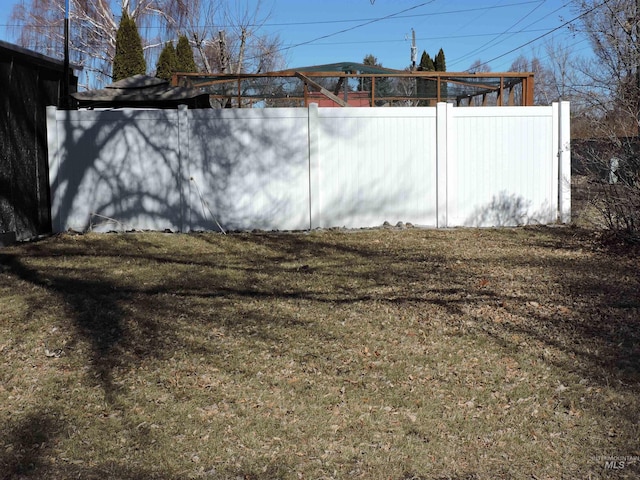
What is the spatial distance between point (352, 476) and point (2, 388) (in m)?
2.43

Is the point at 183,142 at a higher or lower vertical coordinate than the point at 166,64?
lower

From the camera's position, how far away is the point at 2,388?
171 inches

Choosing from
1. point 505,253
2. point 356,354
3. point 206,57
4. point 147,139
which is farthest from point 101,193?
point 206,57

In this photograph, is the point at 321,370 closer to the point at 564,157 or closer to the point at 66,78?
the point at 564,157

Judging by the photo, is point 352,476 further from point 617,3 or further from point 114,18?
point 114,18

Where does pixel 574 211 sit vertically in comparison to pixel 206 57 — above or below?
below

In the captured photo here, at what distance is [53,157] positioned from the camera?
10.6 m

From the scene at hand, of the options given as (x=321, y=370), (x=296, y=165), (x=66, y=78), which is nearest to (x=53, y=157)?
(x=66, y=78)

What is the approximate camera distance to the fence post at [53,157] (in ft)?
34.5

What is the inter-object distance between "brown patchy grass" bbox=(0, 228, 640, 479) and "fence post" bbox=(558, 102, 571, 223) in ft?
9.97

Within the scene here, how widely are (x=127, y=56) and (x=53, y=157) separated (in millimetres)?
11262

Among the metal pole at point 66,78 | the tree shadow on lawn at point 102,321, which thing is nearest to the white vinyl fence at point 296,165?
the metal pole at point 66,78

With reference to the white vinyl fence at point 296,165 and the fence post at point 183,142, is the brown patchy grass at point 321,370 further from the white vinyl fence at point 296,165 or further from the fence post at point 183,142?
the fence post at point 183,142

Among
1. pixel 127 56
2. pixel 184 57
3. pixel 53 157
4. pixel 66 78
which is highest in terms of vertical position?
pixel 184 57
